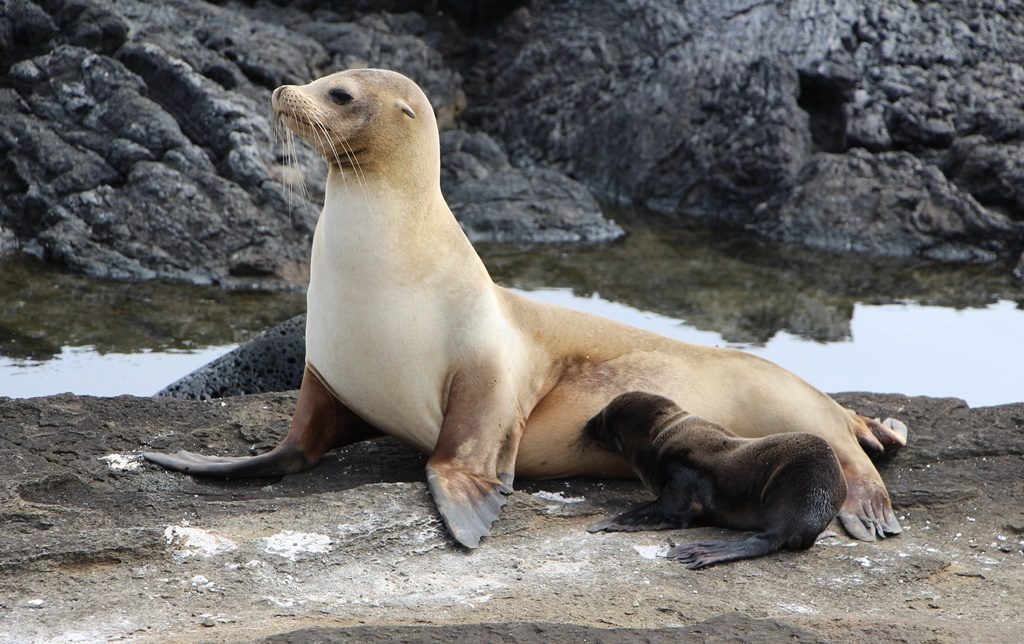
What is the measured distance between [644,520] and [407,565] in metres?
0.97

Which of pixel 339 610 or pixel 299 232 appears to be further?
pixel 299 232

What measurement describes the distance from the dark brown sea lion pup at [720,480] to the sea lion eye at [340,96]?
1.63 meters

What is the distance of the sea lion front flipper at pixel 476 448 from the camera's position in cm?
506

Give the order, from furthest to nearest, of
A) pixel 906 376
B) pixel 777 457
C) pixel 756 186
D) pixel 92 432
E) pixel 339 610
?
pixel 756 186
pixel 906 376
pixel 92 432
pixel 777 457
pixel 339 610

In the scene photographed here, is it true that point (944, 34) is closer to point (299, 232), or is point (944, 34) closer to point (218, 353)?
point (299, 232)

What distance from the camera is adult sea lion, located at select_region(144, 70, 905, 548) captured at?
5414 mm

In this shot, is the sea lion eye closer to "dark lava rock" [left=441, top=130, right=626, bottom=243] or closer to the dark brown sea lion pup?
the dark brown sea lion pup

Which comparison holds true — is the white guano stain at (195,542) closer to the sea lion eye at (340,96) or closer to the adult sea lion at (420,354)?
the adult sea lion at (420,354)

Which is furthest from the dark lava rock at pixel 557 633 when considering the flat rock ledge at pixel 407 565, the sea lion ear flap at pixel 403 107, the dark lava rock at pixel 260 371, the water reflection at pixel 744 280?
the water reflection at pixel 744 280

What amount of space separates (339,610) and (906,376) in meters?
6.20

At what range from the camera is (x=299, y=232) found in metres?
11.5

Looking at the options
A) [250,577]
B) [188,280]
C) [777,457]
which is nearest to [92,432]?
[250,577]

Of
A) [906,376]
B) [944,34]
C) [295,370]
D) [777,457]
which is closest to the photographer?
[777,457]

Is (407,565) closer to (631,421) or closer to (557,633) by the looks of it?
(557,633)
